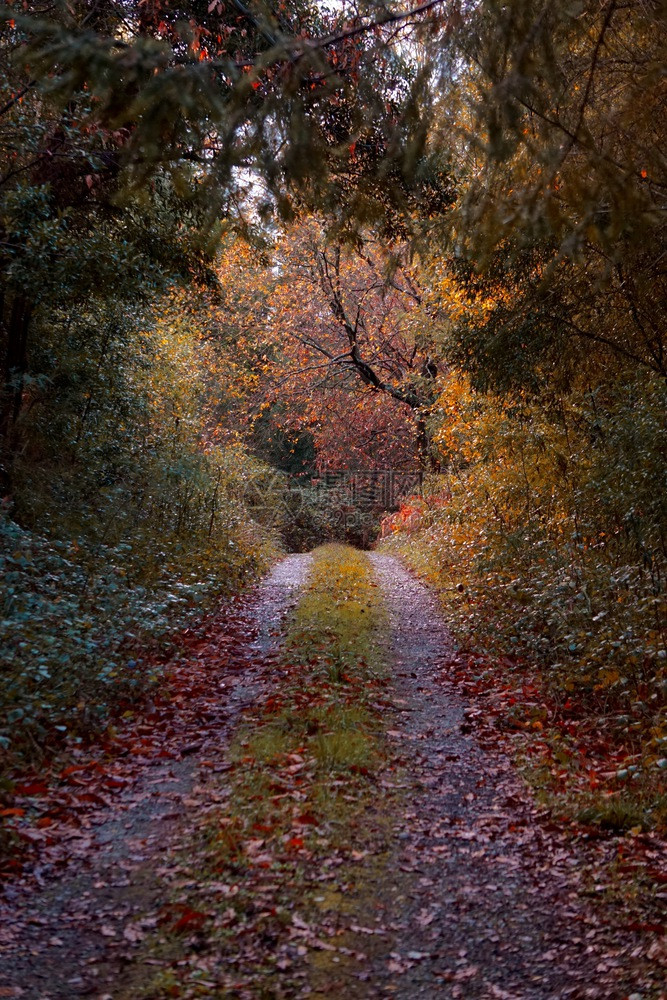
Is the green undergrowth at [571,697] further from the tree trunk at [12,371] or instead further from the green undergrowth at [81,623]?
the tree trunk at [12,371]

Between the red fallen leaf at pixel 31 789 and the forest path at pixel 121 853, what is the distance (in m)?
0.30

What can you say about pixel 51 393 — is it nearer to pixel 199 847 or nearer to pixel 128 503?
pixel 128 503

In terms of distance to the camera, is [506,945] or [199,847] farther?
[199,847]

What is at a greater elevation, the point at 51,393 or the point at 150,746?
the point at 51,393

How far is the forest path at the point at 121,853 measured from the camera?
3.75 m

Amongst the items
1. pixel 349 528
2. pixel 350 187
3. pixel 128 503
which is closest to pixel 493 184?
pixel 350 187

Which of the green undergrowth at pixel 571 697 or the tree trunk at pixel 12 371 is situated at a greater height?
the tree trunk at pixel 12 371

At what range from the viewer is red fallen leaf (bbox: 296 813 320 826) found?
512 centimetres

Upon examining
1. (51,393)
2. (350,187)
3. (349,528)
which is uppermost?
(350,187)

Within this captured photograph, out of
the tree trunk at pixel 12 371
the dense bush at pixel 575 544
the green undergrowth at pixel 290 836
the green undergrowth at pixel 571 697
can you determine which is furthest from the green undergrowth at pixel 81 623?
the dense bush at pixel 575 544

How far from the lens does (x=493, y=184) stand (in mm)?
6414

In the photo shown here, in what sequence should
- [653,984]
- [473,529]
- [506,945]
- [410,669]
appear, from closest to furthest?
1. [653,984]
2. [506,945]
3. [410,669]
4. [473,529]

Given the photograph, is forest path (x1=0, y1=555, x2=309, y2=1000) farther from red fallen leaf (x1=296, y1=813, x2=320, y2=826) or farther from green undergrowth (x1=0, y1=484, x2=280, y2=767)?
red fallen leaf (x1=296, y1=813, x2=320, y2=826)

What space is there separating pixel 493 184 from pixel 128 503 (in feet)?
26.1
